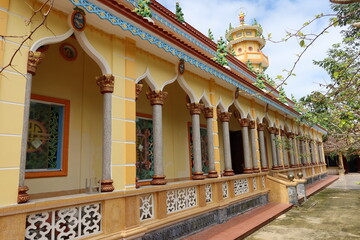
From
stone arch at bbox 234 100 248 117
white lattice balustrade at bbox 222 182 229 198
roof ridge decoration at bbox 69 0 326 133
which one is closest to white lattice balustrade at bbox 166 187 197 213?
white lattice balustrade at bbox 222 182 229 198

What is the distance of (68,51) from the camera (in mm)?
5285

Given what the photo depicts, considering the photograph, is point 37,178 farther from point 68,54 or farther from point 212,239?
point 212,239

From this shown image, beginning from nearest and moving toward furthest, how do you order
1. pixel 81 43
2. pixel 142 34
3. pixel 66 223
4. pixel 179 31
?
pixel 66 223 → pixel 81 43 → pixel 142 34 → pixel 179 31

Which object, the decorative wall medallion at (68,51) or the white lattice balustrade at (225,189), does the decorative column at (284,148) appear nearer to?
the white lattice balustrade at (225,189)

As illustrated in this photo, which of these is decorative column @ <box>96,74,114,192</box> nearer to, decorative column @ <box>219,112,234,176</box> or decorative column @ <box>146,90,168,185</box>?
decorative column @ <box>146,90,168,185</box>

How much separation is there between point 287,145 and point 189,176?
213 inches

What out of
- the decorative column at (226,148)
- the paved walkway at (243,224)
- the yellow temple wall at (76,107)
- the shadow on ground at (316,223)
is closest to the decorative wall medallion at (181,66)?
the yellow temple wall at (76,107)

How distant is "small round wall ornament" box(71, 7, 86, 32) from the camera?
376 cm

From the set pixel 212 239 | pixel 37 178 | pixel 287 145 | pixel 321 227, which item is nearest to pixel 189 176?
pixel 212 239

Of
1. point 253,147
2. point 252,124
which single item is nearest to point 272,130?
point 252,124

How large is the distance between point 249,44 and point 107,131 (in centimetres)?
2180

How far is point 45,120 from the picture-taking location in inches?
188

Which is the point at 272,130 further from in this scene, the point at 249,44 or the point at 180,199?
the point at 249,44

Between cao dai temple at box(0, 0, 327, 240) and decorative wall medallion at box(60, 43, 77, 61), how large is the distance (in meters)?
0.02
